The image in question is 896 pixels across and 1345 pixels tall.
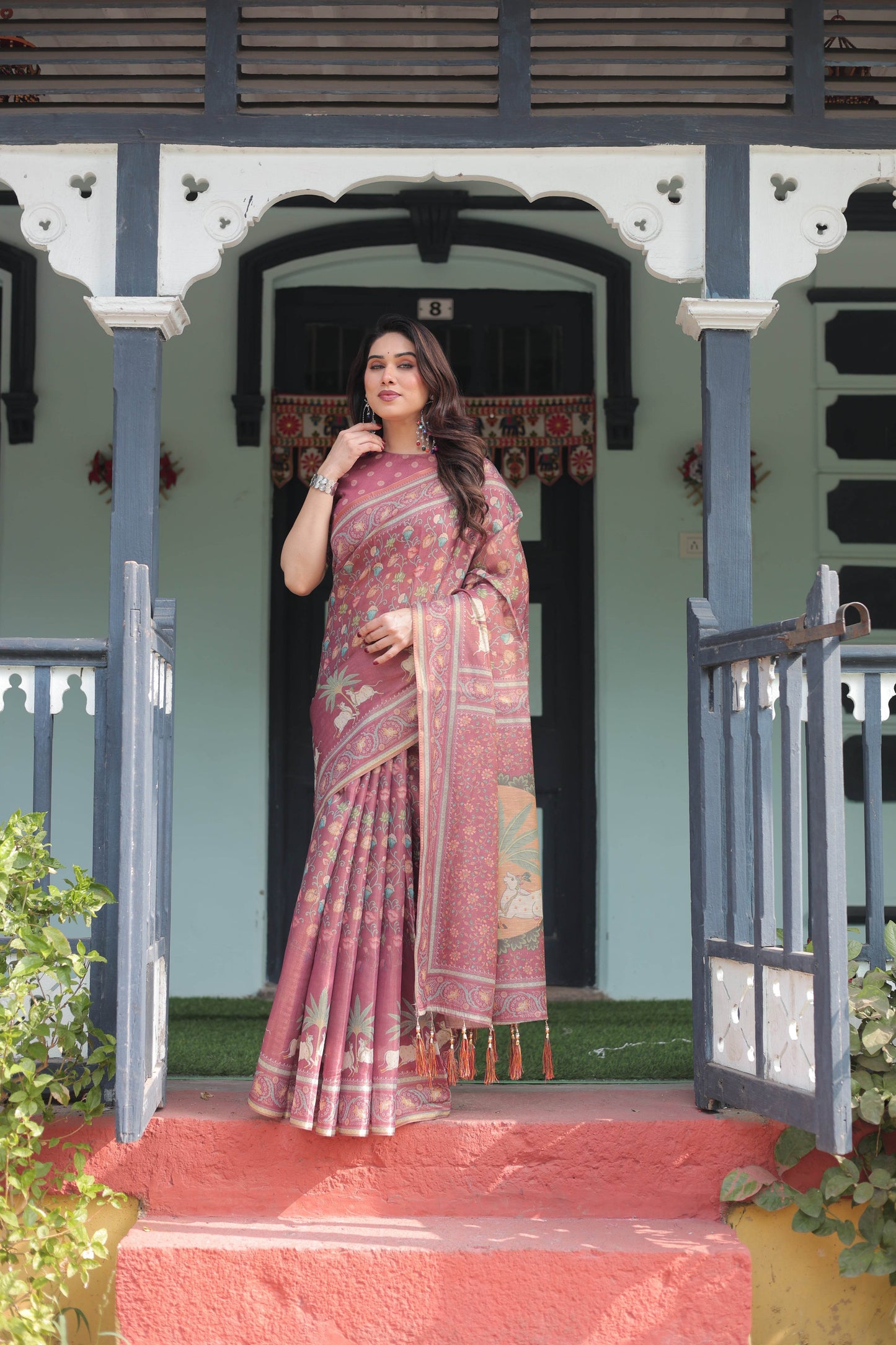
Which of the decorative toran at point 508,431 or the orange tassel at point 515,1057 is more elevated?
the decorative toran at point 508,431

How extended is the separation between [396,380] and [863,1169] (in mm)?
2233

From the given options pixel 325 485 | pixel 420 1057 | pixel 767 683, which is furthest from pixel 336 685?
pixel 767 683

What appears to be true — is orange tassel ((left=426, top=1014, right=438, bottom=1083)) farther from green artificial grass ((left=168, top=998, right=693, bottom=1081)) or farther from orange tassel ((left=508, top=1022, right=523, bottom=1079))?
green artificial grass ((left=168, top=998, right=693, bottom=1081))

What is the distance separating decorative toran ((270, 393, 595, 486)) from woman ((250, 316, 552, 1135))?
2.13 meters

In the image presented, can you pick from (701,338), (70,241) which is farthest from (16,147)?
(701,338)

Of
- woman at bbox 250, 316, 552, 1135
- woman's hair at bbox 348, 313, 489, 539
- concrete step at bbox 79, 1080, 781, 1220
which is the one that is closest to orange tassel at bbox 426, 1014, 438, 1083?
woman at bbox 250, 316, 552, 1135

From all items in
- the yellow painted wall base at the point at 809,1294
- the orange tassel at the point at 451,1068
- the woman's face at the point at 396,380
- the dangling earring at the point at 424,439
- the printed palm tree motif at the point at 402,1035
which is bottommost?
the yellow painted wall base at the point at 809,1294

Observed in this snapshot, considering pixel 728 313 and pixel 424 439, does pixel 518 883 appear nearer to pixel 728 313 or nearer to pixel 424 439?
pixel 424 439

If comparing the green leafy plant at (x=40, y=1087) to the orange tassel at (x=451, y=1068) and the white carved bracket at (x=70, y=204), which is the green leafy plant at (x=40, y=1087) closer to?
the orange tassel at (x=451, y=1068)

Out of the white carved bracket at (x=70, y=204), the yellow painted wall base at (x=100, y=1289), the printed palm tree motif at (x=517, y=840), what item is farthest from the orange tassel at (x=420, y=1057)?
the white carved bracket at (x=70, y=204)

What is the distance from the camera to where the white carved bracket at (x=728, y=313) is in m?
3.60

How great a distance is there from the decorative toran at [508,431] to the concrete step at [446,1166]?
313 cm

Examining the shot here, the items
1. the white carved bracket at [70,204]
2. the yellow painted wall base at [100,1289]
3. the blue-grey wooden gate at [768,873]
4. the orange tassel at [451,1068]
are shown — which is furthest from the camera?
the white carved bracket at [70,204]

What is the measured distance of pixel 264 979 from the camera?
5.67 m
